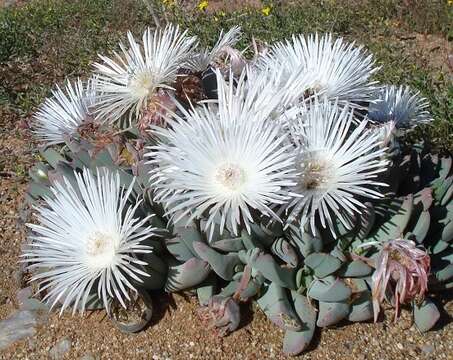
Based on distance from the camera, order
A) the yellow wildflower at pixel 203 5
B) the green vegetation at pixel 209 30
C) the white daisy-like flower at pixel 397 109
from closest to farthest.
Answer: the white daisy-like flower at pixel 397 109
the green vegetation at pixel 209 30
the yellow wildflower at pixel 203 5

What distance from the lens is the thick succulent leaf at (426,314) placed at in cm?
174

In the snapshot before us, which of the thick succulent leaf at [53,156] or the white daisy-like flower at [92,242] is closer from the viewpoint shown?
the white daisy-like flower at [92,242]

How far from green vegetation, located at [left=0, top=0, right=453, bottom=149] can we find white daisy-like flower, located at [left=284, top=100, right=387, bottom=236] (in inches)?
68.2

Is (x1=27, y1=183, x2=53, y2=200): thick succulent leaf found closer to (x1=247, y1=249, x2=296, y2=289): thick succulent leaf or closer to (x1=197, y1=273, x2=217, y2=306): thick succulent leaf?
(x1=197, y1=273, x2=217, y2=306): thick succulent leaf

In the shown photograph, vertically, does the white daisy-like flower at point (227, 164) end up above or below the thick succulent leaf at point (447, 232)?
above

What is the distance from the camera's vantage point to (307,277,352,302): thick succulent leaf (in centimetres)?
159

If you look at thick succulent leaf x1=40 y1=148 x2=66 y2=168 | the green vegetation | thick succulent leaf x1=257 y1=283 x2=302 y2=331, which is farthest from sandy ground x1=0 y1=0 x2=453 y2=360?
the green vegetation

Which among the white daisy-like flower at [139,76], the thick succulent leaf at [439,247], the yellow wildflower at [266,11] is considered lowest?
the thick succulent leaf at [439,247]

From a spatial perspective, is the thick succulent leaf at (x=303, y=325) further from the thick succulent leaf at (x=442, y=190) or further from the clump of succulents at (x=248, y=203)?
the thick succulent leaf at (x=442, y=190)

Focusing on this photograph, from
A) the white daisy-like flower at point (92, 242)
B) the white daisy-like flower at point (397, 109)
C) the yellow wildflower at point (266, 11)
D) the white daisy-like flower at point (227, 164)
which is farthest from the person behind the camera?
the yellow wildflower at point (266, 11)

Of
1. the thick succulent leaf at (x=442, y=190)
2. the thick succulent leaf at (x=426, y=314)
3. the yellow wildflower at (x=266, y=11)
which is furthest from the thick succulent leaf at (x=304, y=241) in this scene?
the yellow wildflower at (x=266, y=11)

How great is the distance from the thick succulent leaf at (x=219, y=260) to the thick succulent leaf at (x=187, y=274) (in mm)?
29

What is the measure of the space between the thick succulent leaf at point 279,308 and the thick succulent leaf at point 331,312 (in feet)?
0.20

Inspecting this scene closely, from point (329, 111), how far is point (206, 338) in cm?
69
